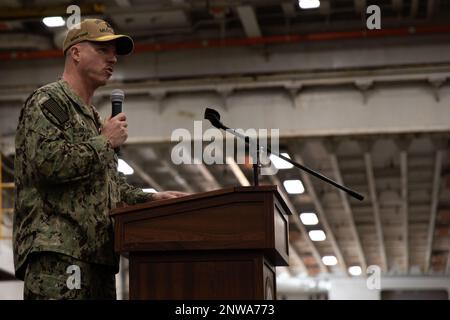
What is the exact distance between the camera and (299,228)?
2219 cm

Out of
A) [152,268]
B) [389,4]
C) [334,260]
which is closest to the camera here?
[152,268]

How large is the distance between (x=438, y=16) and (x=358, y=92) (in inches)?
57.3

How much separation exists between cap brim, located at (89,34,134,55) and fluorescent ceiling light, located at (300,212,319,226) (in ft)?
55.2

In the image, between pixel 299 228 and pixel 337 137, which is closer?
pixel 337 137

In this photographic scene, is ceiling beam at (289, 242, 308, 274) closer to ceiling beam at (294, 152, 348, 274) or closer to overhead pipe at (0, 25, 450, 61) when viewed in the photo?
ceiling beam at (294, 152, 348, 274)

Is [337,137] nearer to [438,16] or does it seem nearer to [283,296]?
[438,16]

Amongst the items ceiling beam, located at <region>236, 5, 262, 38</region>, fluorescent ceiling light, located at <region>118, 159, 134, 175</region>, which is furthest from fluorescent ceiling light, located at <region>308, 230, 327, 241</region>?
ceiling beam, located at <region>236, 5, 262, 38</region>

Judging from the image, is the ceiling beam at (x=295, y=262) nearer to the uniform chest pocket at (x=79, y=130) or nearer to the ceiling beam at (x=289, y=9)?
the ceiling beam at (x=289, y=9)

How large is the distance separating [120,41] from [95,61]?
0.15 m

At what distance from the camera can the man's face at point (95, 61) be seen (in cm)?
401

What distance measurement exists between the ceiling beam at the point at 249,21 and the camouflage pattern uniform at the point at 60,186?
747 centimetres

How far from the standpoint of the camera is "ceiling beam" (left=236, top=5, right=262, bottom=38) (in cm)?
1120

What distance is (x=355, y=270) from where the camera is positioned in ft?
96.8

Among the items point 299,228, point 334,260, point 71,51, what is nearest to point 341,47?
point 71,51
